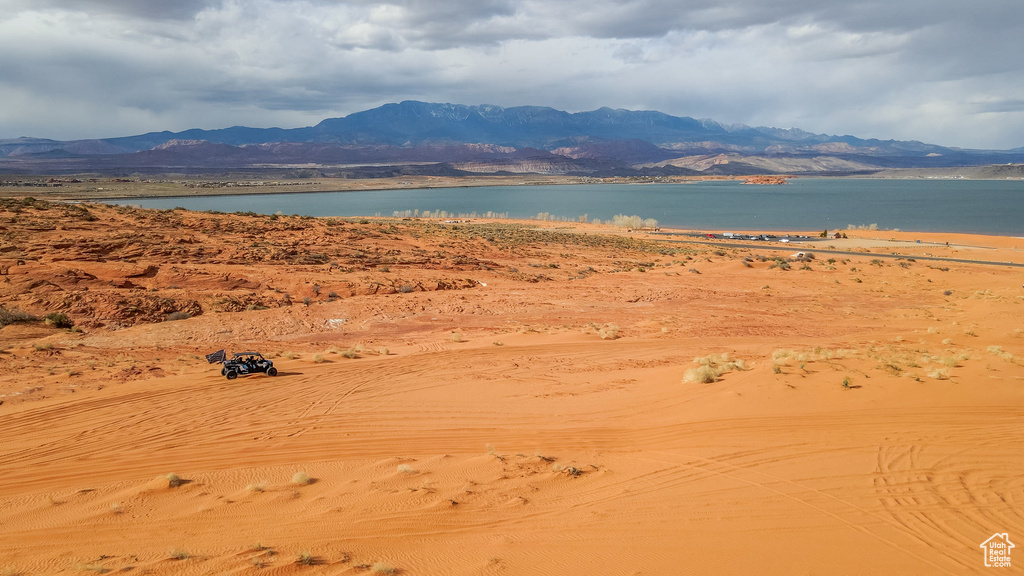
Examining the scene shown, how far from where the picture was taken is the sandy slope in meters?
6.71

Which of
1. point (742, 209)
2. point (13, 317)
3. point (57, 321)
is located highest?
point (742, 209)

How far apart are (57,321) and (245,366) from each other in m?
9.05

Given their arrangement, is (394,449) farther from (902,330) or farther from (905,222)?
(905,222)

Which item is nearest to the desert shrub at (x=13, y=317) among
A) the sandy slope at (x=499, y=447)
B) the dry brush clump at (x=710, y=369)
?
the sandy slope at (x=499, y=447)

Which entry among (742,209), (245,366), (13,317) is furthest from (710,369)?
(742,209)

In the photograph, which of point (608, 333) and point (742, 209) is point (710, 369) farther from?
point (742, 209)

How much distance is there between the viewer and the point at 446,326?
812 inches

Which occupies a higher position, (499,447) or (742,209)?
(742,209)

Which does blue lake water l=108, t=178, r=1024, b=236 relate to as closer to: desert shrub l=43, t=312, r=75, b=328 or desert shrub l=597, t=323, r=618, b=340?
desert shrub l=597, t=323, r=618, b=340

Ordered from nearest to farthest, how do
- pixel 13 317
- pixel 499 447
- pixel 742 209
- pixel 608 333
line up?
pixel 499 447
pixel 13 317
pixel 608 333
pixel 742 209

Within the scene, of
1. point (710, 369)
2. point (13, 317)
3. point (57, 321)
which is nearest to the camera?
point (710, 369)

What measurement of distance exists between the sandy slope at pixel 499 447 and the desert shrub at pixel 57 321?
33 cm

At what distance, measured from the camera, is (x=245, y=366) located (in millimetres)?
13156

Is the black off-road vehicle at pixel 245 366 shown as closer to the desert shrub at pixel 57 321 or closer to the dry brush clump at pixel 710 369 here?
the desert shrub at pixel 57 321
